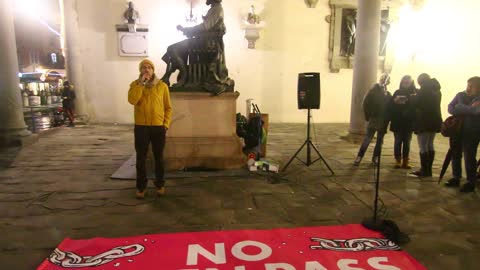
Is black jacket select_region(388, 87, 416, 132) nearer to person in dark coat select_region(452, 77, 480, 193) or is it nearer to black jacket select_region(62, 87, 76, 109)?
person in dark coat select_region(452, 77, 480, 193)

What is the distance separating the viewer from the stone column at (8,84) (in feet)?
26.3

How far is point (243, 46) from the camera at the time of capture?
11.9m

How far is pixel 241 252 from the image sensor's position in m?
2.95


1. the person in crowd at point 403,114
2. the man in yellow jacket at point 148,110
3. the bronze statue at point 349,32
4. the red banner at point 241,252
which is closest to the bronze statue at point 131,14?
the bronze statue at point 349,32

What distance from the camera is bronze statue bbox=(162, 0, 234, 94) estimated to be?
576 centimetres

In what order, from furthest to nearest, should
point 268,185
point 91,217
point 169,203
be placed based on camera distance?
point 268,185
point 169,203
point 91,217

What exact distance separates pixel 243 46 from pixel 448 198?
341 inches

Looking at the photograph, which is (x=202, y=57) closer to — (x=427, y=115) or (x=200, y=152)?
(x=200, y=152)

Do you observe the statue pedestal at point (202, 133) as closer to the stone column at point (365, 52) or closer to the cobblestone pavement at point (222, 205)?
the cobblestone pavement at point (222, 205)

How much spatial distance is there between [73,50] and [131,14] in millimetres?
2189

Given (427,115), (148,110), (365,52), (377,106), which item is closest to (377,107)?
(377,106)

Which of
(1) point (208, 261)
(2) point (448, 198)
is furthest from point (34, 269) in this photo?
(2) point (448, 198)

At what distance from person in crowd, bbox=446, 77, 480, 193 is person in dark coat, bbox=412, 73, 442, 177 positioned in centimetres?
47

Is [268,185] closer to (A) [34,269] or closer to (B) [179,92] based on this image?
(B) [179,92]
